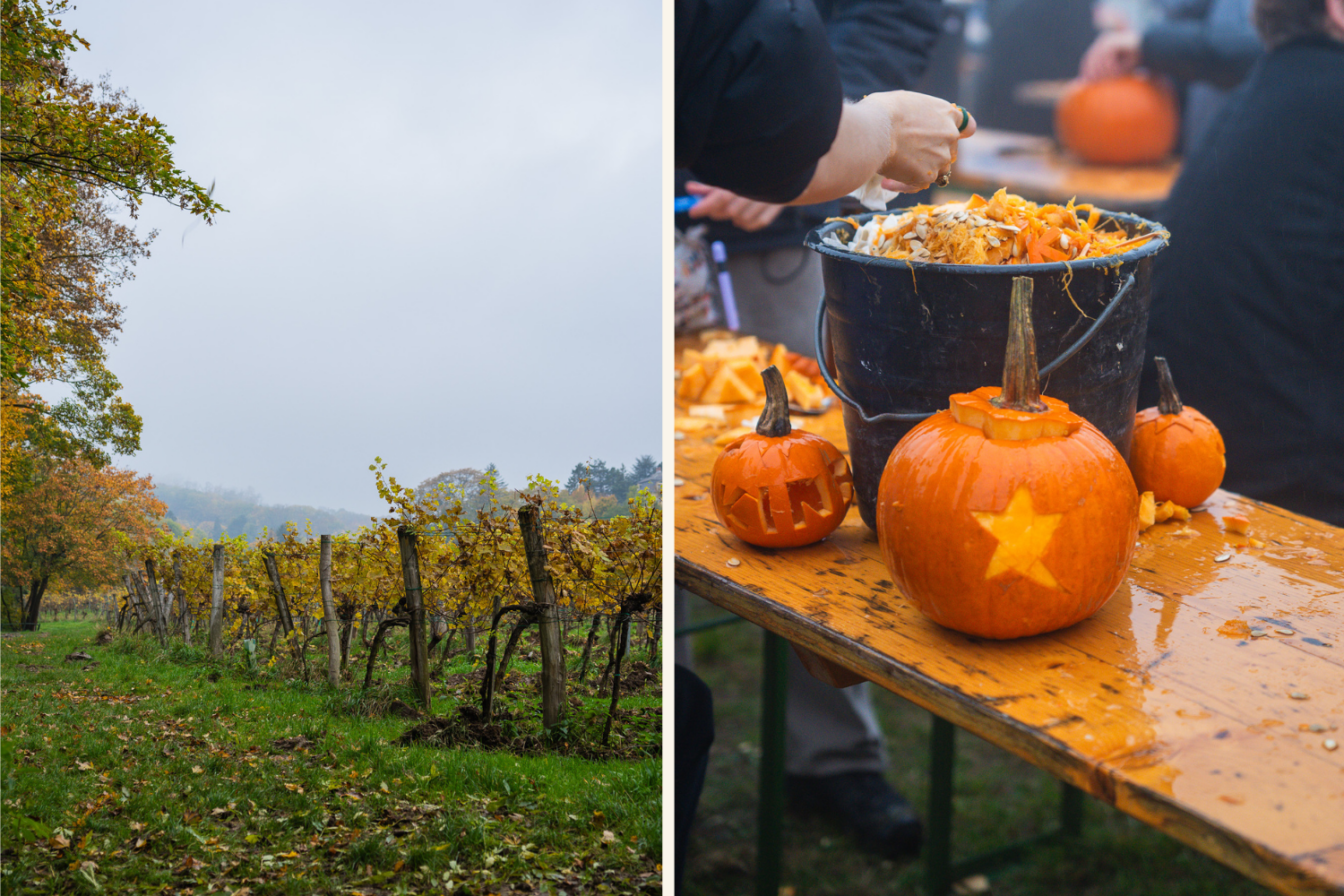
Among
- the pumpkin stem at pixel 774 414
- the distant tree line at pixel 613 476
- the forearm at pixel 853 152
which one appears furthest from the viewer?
the distant tree line at pixel 613 476

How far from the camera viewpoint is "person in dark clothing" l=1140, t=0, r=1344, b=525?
1917mm

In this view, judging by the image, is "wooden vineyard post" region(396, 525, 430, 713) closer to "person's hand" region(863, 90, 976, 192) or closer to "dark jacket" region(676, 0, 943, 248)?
"dark jacket" region(676, 0, 943, 248)

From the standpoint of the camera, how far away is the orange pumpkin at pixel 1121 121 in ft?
8.87

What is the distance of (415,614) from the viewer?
5.16ft

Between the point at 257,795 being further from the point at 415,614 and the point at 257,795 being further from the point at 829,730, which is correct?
the point at 829,730

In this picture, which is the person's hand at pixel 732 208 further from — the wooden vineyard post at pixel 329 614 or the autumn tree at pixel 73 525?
the autumn tree at pixel 73 525

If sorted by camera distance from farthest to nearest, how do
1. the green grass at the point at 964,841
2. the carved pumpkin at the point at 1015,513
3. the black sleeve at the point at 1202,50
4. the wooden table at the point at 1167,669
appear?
the black sleeve at the point at 1202,50 < the green grass at the point at 964,841 < the carved pumpkin at the point at 1015,513 < the wooden table at the point at 1167,669

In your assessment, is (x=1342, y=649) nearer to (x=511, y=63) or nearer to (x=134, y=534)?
(x=511, y=63)

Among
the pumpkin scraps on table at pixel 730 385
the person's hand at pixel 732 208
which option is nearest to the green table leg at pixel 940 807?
the pumpkin scraps on table at pixel 730 385

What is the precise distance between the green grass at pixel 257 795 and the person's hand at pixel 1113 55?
2.60 meters

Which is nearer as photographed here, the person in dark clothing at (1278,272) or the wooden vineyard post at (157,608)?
the wooden vineyard post at (157,608)

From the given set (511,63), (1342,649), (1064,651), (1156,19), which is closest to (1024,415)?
(1064,651)

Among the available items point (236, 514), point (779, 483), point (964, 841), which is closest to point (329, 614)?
point (236, 514)

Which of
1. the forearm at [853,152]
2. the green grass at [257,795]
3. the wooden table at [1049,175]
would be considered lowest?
the green grass at [257,795]
